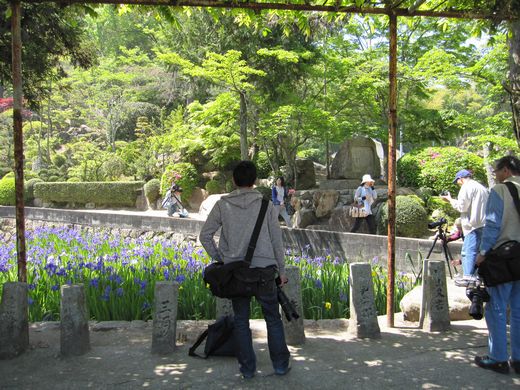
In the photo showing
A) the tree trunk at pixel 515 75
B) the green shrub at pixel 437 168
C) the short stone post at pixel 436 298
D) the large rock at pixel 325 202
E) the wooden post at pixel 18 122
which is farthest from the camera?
the green shrub at pixel 437 168

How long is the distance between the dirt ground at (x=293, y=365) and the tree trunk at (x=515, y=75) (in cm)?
224

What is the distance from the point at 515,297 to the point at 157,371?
2.79 metres

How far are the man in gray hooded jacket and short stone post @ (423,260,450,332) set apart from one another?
6.08 feet

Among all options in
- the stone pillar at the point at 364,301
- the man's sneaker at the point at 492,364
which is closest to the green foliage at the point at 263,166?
the stone pillar at the point at 364,301

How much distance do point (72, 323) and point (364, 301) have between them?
8.60ft

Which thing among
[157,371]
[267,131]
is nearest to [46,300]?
[157,371]

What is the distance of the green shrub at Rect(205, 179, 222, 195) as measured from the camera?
65.3 ft

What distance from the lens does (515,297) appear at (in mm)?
3588

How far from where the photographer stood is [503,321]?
355 centimetres

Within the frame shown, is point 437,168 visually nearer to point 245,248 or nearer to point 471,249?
point 471,249

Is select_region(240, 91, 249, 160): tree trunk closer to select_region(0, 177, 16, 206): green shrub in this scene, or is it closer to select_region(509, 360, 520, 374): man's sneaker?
select_region(0, 177, 16, 206): green shrub

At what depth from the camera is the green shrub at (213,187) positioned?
1991cm

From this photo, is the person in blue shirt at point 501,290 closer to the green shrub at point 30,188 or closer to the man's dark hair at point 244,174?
the man's dark hair at point 244,174

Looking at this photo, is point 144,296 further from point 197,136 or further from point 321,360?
point 197,136
